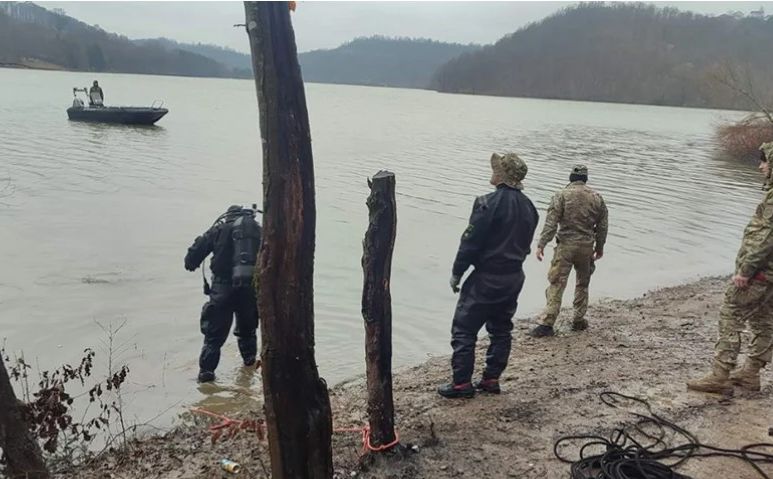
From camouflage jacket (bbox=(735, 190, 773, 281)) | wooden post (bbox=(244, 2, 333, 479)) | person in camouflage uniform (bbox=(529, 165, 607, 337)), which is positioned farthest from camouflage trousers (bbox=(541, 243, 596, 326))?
wooden post (bbox=(244, 2, 333, 479))

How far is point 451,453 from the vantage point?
4344 mm

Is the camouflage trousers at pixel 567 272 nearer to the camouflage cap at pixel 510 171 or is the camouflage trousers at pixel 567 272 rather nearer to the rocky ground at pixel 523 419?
the rocky ground at pixel 523 419

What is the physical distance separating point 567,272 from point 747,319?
90.1 inches

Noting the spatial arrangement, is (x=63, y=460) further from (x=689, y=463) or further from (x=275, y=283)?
(x=689, y=463)

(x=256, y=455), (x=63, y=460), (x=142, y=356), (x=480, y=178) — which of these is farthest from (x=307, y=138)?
(x=480, y=178)

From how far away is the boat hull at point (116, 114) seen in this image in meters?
34.6

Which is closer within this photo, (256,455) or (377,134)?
(256,455)

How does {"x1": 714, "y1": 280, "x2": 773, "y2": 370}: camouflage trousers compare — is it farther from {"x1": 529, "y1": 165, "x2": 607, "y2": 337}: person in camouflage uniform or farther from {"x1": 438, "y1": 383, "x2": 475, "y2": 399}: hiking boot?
{"x1": 438, "y1": 383, "x2": 475, "y2": 399}: hiking boot

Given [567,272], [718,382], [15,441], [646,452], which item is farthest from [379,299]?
[567,272]

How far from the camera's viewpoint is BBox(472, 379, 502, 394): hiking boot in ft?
18.0

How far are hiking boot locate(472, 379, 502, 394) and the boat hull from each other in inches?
1322

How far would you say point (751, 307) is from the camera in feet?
16.3

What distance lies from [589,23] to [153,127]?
170890 mm

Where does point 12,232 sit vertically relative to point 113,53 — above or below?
below
